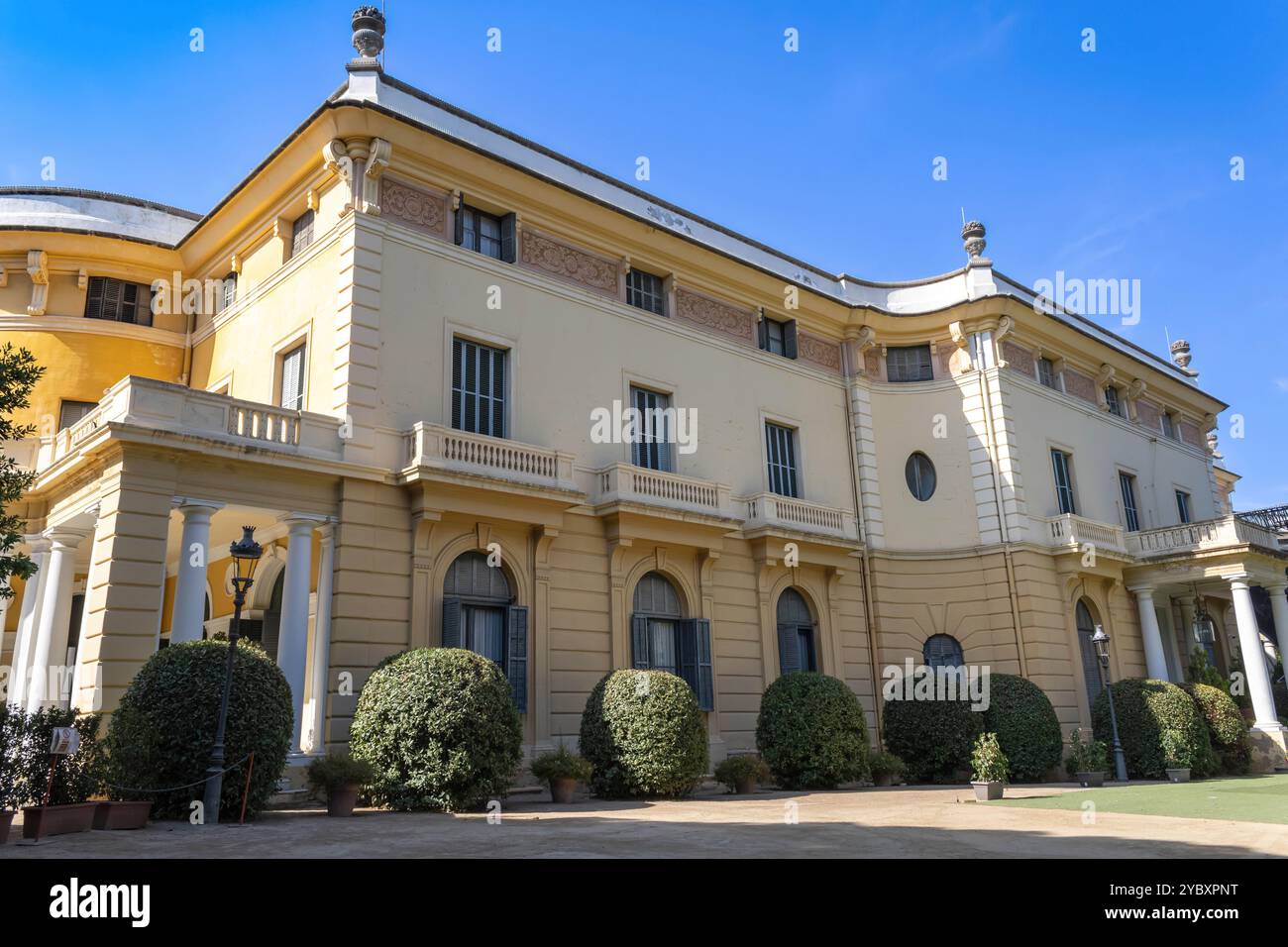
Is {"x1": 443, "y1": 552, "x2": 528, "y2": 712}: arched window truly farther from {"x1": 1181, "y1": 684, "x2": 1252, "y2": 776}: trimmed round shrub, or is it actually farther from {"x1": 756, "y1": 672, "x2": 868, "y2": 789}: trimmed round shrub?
{"x1": 1181, "y1": 684, "x2": 1252, "y2": 776}: trimmed round shrub

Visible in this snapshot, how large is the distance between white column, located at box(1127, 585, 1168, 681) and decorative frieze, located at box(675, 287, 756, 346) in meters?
14.4

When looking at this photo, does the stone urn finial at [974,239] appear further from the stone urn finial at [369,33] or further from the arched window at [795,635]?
the stone urn finial at [369,33]

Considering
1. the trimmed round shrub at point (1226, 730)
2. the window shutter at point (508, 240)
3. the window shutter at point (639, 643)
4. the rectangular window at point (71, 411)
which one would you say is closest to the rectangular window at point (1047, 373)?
the trimmed round shrub at point (1226, 730)

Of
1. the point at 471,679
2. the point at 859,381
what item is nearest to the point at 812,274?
the point at 859,381

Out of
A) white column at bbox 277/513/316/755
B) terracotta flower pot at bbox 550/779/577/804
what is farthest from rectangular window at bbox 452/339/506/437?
terracotta flower pot at bbox 550/779/577/804

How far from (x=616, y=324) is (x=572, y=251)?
184cm

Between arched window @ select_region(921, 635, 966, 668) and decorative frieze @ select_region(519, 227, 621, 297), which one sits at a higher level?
decorative frieze @ select_region(519, 227, 621, 297)

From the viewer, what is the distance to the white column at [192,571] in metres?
14.7

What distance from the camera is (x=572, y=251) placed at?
2102 centimetres

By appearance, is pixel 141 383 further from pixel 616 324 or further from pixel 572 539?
pixel 616 324

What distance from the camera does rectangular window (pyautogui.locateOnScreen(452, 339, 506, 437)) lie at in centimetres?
1828

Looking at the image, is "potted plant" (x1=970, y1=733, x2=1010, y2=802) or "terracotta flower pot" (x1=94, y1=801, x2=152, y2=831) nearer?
"terracotta flower pot" (x1=94, y1=801, x2=152, y2=831)

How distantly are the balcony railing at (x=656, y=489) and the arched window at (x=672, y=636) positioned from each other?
1.69m
